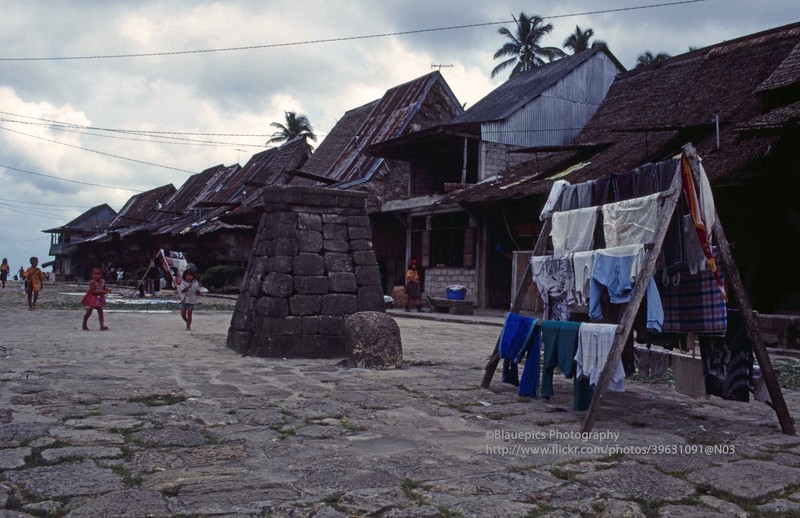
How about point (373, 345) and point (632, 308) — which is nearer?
point (632, 308)

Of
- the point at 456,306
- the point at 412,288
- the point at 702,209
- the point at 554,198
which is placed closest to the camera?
the point at 702,209

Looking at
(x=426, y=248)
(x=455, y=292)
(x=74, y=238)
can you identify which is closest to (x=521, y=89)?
(x=426, y=248)

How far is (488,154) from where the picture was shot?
2117 cm

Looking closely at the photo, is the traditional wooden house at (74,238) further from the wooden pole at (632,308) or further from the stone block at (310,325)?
the wooden pole at (632,308)

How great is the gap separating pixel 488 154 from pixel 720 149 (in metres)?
8.77

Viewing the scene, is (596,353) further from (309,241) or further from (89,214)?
(89,214)

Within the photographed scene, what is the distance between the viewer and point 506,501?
11.0 feet

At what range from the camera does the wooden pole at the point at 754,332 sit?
495 cm

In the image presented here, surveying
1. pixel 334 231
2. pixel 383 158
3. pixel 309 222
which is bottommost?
pixel 334 231

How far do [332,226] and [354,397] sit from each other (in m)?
4.20

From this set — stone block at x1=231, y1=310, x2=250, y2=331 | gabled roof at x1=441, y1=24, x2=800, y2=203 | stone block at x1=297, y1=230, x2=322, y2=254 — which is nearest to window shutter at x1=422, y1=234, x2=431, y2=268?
gabled roof at x1=441, y1=24, x2=800, y2=203

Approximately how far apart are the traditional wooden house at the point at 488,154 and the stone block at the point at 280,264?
1075 centimetres

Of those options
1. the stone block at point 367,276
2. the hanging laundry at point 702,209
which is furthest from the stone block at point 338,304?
the hanging laundry at point 702,209

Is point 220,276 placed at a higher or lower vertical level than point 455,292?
higher
